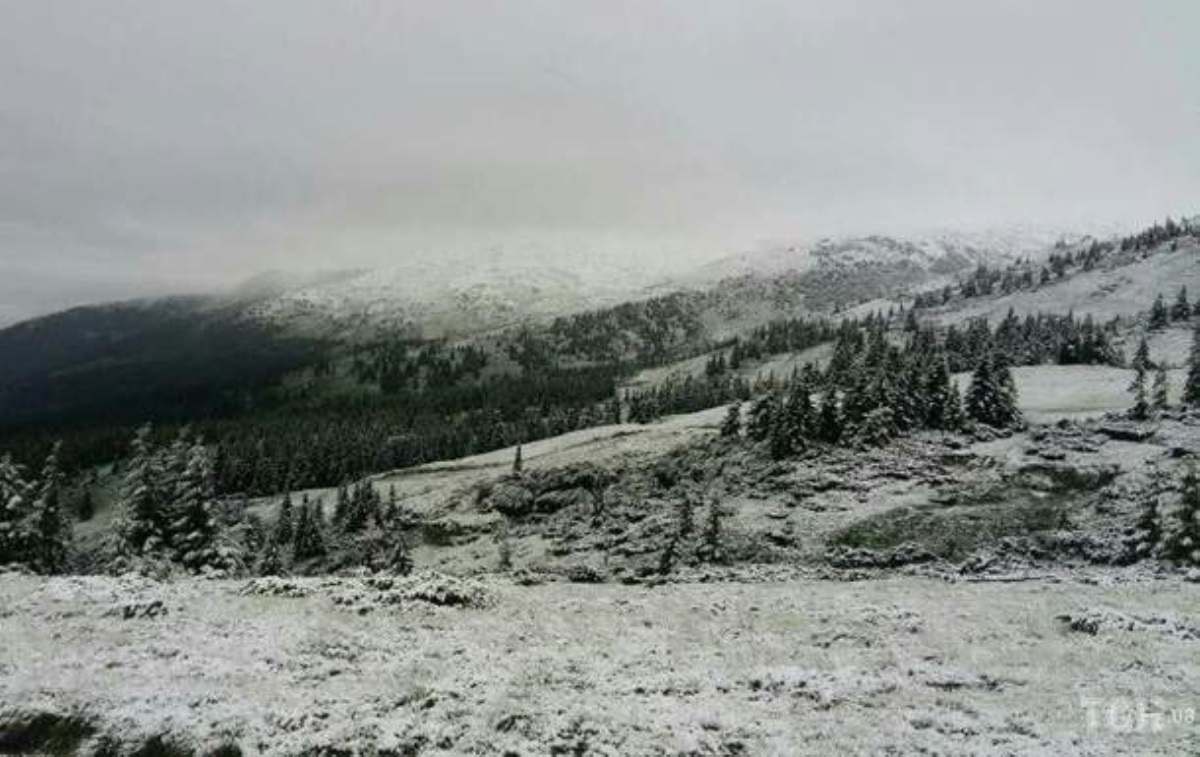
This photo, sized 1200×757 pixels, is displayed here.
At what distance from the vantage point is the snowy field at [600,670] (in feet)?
76.3

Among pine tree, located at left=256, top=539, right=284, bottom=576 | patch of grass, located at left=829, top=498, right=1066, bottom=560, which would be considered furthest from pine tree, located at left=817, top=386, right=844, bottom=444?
pine tree, located at left=256, top=539, right=284, bottom=576

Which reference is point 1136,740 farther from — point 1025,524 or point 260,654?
point 1025,524

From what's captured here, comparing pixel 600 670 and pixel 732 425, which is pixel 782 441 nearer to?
pixel 732 425

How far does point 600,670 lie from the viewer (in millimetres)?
28781

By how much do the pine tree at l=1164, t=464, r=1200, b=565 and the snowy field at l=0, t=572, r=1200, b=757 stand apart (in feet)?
58.9

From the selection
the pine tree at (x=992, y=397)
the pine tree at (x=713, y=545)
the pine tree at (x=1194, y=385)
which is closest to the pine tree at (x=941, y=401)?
the pine tree at (x=992, y=397)

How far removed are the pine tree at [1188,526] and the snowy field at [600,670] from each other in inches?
707

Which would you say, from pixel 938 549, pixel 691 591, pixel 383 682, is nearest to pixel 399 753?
pixel 383 682

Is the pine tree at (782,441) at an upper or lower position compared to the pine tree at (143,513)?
lower

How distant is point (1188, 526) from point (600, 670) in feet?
148

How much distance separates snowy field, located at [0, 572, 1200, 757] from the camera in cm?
2325

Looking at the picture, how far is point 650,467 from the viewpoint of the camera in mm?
129750

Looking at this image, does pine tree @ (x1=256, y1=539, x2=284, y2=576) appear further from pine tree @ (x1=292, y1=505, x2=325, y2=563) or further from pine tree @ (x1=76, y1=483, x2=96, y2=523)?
pine tree @ (x1=76, y1=483, x2=96, y2=523)

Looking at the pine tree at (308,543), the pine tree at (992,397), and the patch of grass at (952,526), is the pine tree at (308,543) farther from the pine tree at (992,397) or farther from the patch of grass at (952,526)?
the pine tree at (992,397)
